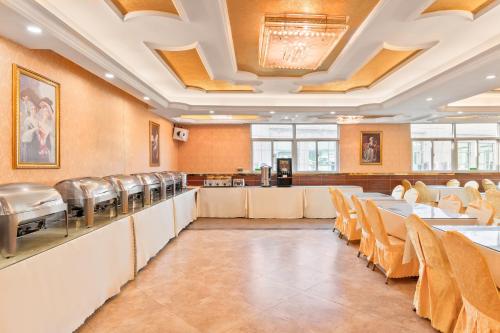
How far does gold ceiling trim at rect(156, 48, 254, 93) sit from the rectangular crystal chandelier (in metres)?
1.21

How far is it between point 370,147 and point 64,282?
869 cm

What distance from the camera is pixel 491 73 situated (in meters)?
3.99

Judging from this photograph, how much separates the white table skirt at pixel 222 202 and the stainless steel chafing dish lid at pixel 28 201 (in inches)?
203

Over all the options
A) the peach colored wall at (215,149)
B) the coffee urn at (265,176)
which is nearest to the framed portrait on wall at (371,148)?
the coffee urn at (265,176)

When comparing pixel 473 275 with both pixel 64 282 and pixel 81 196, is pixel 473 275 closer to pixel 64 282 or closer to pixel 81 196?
pixel 64 282

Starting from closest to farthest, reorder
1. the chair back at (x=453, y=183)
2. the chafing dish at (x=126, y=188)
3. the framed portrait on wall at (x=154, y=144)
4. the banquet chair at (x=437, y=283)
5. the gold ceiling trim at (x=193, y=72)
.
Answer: the banquet chair at (x=437, y=283)
the chafing dish at (x=126, y=188)
the gold ceiling trim at (x=193, y=72)
the framed portrait on wall at (x=154, y=144)
the chair back at (x=453, y=183)

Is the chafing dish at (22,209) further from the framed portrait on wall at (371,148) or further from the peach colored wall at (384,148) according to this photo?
the framed portrait on wall at (371,148)

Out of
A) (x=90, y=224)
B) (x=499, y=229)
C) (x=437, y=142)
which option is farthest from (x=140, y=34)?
(x=437, y=142)

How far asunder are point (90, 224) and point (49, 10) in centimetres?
186

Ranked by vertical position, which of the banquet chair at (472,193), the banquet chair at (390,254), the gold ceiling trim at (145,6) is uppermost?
the gold ceiling trim at (145,6)

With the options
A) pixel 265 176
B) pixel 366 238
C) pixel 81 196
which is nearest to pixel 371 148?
pixel 265 176

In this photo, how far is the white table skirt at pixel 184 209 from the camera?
5.59m

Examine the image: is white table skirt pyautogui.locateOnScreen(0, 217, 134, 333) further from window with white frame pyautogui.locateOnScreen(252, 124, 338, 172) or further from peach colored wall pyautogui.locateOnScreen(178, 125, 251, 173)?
window with white frame pyautogui.locateOnScreen(252, 124, 338, 172)

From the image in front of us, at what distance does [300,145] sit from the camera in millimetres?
9375
